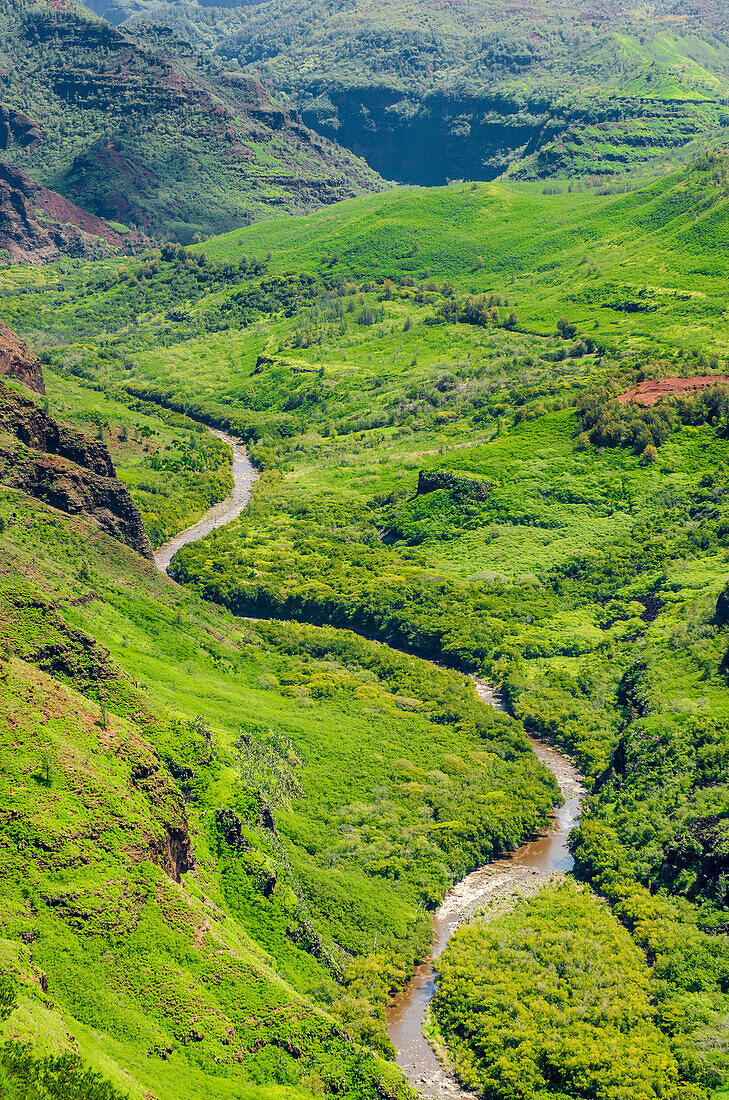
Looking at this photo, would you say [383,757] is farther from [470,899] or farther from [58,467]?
[58,467]

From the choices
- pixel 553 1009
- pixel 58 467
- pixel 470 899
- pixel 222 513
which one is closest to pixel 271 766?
pixel 470 899

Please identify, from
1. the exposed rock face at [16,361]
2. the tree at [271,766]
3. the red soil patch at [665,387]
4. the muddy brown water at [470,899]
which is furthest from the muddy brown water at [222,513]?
the muddy brown water at [470,899]

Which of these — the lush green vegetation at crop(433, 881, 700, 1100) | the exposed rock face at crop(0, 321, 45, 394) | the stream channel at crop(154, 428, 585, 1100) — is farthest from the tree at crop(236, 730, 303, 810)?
the exposed rock face at crop(0, 321, 45, 394)

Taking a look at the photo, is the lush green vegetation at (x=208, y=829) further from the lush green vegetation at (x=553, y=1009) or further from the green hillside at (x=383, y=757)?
the lush green vegetation at (x=553, y=1009)

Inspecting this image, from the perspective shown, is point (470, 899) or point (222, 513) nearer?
point (470, 899)

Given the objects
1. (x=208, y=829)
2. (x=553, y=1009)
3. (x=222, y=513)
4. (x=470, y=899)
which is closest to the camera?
(x=553, y=1009)

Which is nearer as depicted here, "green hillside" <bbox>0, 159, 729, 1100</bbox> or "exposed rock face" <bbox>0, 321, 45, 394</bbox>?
"green hillside" <bbox>0, 159, 729, 1100</bbox>

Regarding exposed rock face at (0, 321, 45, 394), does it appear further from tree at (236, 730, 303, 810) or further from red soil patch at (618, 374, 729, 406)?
red soil patch at (618, 374, 729, 406)
